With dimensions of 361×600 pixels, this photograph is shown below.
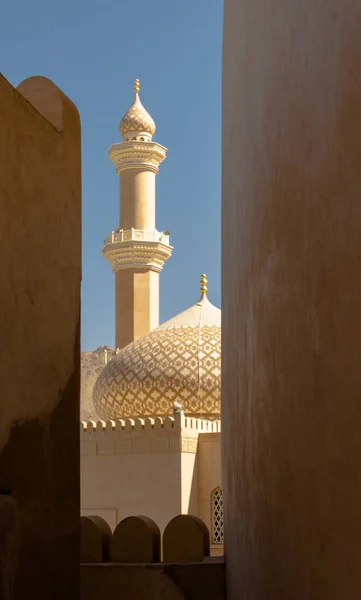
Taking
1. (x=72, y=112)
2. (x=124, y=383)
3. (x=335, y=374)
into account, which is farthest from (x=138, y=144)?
(x=335, y=374)

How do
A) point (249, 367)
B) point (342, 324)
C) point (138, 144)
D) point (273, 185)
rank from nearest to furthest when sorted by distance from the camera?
point (342, 324) < point (273, 185) < point (249, 367) < point (138, 144)

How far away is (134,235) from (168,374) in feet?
13.7

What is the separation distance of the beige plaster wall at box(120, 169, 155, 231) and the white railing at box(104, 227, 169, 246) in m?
0.14

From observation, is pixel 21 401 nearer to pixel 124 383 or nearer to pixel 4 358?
pixel 4 358

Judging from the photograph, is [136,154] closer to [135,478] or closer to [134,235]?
[134,235]

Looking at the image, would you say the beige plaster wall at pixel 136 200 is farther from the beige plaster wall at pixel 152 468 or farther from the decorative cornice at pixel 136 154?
the beige plaster wall at pixel 152 468

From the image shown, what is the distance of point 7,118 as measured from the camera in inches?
127

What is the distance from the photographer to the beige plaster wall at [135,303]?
2153 cm

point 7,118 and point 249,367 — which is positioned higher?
point 7,118

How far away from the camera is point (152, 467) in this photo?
651 inches

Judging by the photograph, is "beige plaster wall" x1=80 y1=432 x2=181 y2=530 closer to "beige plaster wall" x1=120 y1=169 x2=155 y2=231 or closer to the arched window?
the arched window

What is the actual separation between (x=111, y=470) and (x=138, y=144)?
7.57m

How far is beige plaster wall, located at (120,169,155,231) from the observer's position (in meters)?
21.4

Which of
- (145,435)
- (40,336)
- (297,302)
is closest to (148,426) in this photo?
(145,435)
